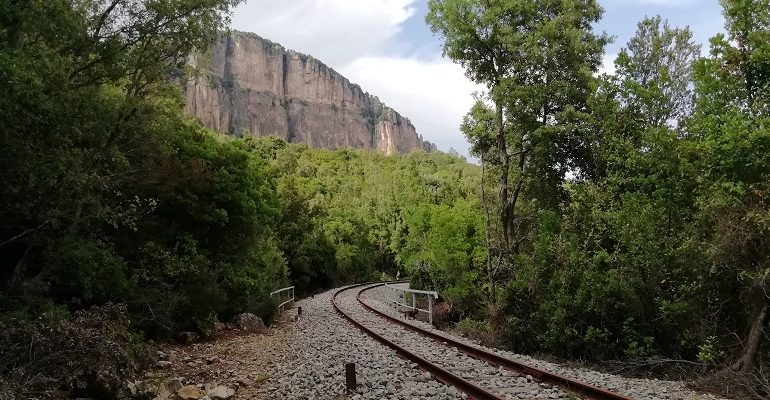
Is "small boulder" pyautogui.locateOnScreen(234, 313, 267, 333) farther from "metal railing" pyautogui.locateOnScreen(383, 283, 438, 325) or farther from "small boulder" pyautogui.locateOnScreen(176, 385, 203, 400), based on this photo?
"small boulder" pyautogui.locateOnScreen(176, 385, 203, 400)

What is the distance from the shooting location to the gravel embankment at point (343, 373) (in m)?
7.51

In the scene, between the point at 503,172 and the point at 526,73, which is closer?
the point at 526,73

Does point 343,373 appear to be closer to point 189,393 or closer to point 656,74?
point 189,393

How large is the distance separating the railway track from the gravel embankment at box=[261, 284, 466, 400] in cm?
23

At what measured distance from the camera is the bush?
6.76 metres

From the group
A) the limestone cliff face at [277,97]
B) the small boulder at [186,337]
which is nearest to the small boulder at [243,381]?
the small boulder at [186,337]

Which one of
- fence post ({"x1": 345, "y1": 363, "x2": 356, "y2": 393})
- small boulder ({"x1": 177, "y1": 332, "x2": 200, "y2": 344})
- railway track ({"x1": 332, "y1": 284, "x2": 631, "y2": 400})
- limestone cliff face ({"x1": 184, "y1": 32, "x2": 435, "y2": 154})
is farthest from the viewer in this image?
limestone cliff face ({"x1": 184, "y1": 32, "x2": 435, "y2": 154})

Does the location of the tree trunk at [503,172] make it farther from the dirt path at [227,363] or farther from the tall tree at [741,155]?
the dirt path at [227,363]

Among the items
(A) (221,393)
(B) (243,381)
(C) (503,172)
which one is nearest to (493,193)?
(C) (503,172)

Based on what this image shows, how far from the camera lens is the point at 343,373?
912cm

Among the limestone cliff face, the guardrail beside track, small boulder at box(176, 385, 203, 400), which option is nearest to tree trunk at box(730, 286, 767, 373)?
the guardrail beside track

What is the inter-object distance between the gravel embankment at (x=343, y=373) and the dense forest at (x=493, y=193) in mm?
2631

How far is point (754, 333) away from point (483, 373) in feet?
14.3

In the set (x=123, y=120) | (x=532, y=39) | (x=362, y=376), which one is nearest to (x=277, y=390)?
(x=362, y=376)
